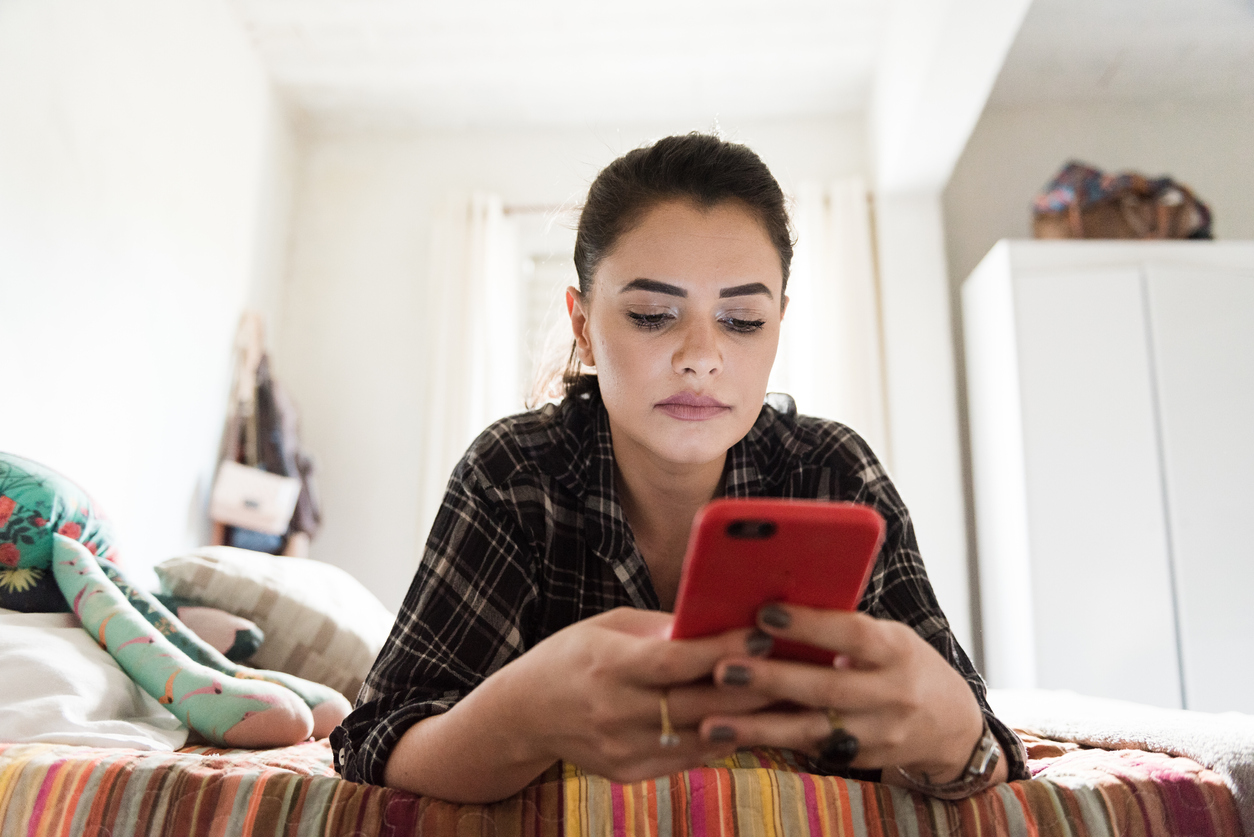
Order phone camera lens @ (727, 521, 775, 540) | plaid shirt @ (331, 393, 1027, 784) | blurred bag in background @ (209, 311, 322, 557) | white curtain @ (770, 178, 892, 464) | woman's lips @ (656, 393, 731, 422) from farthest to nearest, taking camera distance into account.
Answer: white curtain @ (770, 178, 892, 464), blurred bag in background @ (209, 311, 322, 557), woman's lips @ (656, 393, 731, 422), plaid shirt @ (331, 393, 1027, 784), phone camera lens @ (727, 521, 775, 540)

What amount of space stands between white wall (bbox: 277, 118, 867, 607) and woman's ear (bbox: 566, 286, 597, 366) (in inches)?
92.5

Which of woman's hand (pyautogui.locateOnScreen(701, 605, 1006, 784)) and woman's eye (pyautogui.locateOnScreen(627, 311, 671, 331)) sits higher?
woman's eye (pyautogui.locateOnScreen(627, 311, 671, 331))

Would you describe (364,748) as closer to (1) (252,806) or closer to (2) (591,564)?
(1) (252,806)

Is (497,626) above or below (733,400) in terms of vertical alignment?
below

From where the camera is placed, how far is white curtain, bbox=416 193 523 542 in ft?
10.9

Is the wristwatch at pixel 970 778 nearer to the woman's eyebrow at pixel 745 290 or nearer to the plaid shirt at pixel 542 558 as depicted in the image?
the plaid shirt at pixel 542 558

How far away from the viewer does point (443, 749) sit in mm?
688

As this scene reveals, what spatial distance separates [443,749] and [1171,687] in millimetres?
2564

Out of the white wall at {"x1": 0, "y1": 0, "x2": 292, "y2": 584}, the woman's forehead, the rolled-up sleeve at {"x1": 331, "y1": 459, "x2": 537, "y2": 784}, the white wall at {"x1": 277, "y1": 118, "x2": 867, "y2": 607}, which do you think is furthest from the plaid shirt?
the white wall at {"x1": 277, "y1": 118, "x2": 867, "y2": 607}

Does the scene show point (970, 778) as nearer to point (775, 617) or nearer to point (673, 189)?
point (775, 617)

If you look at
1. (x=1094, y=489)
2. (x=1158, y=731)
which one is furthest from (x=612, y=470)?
(x=1094, y=489)

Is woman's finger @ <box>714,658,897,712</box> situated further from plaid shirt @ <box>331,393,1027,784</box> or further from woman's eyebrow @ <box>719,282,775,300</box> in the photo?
woman's eyebrow @ <box>719,282,775,300</box>

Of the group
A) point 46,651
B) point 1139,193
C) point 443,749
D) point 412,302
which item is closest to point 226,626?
point 46,651

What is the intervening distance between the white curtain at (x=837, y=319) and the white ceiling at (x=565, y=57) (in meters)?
0.48
